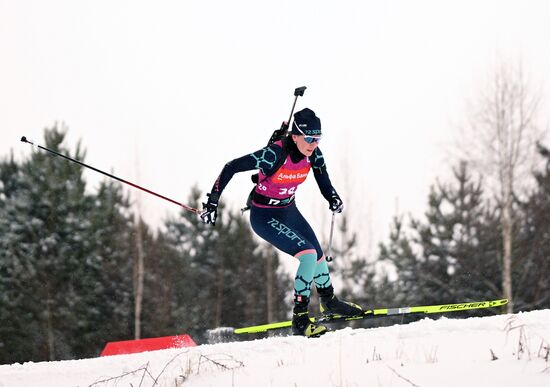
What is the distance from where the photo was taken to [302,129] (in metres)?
6.56

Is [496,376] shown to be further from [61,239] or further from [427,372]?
[61,239]

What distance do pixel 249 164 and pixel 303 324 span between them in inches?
66.9

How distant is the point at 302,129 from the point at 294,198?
889 millimetres

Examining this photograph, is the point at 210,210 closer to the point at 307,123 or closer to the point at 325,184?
the point at 307,123

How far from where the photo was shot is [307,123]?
6582mm

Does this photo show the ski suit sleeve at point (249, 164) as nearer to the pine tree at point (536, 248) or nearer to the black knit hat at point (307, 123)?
the black knit hat at point (307, 123)

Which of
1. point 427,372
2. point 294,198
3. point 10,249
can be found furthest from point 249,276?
point 427,372

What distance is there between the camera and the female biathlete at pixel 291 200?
6.53m

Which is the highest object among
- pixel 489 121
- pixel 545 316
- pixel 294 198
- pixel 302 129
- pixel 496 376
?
pixel 489 121

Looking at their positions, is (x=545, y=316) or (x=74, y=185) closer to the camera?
(x=545, y=316)

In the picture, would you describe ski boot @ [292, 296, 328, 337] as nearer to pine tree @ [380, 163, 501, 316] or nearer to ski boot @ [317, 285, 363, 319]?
ski boot @ [317, 285, 363, 319]

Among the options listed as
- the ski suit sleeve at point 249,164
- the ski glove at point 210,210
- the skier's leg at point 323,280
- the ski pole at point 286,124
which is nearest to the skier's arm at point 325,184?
the skier's leg at point 323,280

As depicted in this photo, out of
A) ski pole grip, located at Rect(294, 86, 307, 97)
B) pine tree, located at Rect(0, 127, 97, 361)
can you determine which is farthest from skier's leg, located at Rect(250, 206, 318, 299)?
pine tree, located at Rect(0, 127, 97, 361)

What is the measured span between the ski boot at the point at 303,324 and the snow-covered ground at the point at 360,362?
0.82 ft
